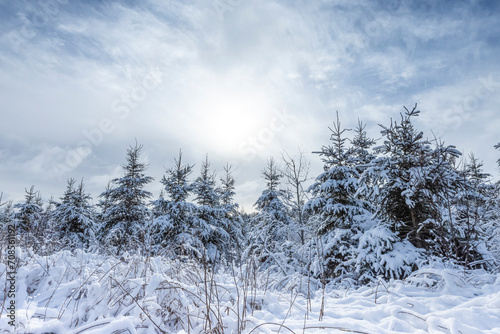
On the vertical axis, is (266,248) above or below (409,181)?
below

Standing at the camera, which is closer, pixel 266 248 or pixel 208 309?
pixel 208 309

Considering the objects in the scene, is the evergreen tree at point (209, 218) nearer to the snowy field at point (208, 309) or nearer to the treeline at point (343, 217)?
the treeline at point (343, 217)

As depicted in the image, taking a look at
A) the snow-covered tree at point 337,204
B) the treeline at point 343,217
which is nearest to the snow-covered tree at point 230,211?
the treeline at point 343,217

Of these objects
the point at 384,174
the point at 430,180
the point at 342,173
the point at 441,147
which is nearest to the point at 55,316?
the point at 384,174

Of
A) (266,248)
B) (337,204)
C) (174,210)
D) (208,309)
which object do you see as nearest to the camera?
(208,309)

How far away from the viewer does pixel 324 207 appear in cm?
905

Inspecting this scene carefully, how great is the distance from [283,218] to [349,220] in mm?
6867

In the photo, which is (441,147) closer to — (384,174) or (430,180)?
(430,180)

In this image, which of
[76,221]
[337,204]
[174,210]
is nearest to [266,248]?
[337,204]

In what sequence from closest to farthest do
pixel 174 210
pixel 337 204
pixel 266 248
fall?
pixel 266 248 < pixel 337 204 < pixel 174 210

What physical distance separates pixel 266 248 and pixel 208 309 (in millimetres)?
4665

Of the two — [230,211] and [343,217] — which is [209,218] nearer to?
[230,211]

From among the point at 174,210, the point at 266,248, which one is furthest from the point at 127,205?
the point at 266,248

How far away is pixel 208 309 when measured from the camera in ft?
6.06
